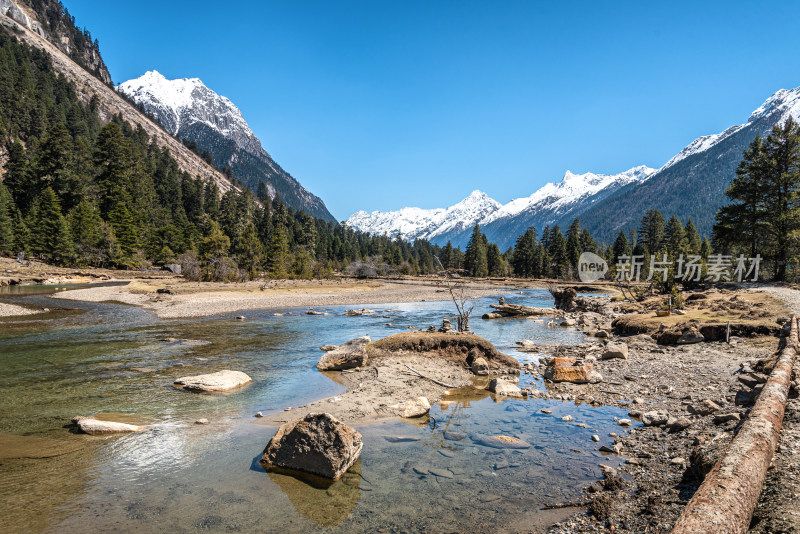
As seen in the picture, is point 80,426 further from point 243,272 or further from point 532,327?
point 243,272

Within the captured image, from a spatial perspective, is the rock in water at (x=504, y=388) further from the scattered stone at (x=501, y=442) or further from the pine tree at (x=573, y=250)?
the pine tree at (x=573, y=250)

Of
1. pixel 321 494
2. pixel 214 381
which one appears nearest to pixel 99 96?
pixel 214 381

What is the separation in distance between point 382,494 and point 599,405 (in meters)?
8.10

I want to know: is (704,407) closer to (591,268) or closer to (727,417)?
(727,417)

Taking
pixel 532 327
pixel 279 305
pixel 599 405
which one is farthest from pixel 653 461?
pixel 279 305

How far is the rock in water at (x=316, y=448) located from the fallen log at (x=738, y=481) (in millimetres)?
5527

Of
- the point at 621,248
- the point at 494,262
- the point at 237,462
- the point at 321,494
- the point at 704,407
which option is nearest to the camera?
the point at 321,494

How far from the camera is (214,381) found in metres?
13.0

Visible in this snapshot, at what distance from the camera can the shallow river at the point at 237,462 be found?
6066mm

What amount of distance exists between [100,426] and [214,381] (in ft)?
12.9

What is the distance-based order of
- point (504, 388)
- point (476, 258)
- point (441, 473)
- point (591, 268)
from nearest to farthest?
point (441, 473), point (504, 388), point (591, 268), point (476, 258)

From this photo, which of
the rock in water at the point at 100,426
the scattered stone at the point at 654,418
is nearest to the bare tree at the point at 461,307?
the scattered stone at the point at 654,418

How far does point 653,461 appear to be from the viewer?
759cm

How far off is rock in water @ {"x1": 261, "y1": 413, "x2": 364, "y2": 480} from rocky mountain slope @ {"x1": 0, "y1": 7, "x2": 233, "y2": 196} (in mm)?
174486
